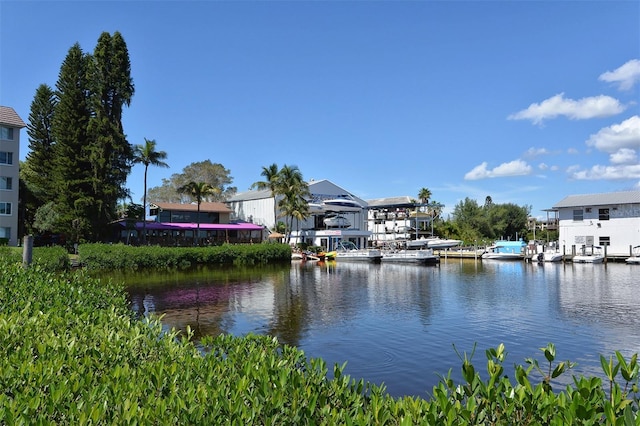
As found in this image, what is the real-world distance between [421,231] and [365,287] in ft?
156

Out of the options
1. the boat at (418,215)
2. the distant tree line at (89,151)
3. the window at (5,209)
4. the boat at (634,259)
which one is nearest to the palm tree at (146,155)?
the distant tree line at (89,151)

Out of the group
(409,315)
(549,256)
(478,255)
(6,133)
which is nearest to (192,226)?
(6,133)

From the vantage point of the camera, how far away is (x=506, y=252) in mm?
59125

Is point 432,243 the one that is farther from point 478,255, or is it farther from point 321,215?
point 321,215

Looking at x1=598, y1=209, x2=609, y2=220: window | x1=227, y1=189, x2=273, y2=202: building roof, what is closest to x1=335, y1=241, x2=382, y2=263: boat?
x1=227, y1=189, x2=273, y2=202: building roof

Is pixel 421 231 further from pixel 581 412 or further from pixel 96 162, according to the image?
pixel 581 412

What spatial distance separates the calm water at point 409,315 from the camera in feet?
42.8

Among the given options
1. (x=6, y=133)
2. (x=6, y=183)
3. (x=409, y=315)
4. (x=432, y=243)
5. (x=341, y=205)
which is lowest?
(x=409, y=315)

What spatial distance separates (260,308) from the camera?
21.5 meters

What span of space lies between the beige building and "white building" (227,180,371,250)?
3084 cm

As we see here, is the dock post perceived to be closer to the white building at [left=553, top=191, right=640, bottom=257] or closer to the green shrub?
the green shrub

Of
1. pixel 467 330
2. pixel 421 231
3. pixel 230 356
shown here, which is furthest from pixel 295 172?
pixel 230 356

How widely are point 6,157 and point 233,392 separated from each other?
5235cm

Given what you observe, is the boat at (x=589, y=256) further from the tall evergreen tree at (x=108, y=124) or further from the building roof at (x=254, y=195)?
the tall evergreen tree at (x=108, y=124)
